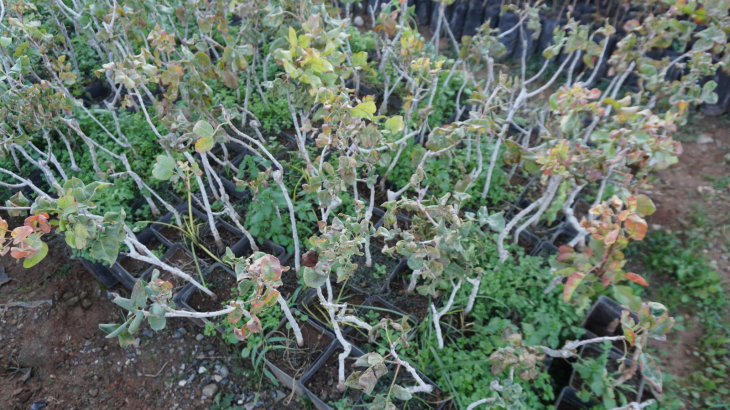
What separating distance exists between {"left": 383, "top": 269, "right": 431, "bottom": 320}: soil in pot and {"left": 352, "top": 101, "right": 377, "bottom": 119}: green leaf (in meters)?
1.09

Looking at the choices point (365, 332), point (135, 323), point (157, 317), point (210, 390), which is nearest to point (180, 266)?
point (210, 390)

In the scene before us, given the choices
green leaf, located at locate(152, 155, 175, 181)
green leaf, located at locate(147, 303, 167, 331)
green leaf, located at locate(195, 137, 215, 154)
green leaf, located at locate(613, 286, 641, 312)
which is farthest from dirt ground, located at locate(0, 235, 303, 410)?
green leaf, located at locate(613, 286, 641, 312)

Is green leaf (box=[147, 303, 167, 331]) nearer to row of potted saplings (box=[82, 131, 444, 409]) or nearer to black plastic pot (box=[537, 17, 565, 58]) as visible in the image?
row of potted saplings (box=[82, 131, 444, 409])

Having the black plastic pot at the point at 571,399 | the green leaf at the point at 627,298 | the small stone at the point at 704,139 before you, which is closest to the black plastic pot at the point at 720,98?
the small stone at the point at 704,139

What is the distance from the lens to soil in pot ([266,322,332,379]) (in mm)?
2365

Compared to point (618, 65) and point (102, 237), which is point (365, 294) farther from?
point (618, 65)

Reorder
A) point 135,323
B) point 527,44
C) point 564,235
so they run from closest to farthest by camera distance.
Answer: point 135,323 → point 564,235 → point 527,44

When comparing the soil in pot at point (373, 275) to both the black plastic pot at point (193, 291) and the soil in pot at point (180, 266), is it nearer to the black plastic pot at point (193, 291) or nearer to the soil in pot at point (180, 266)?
the black plastic pot at point (193, 291)

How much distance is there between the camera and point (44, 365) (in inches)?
102

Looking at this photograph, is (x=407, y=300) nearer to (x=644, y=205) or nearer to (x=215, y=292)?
(x=215, y=292)

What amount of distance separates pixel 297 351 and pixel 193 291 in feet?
2.47

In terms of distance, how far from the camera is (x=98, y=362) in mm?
2592

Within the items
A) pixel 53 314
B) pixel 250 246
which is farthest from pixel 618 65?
pixel 53 314

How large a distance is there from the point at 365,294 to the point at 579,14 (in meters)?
3.90
